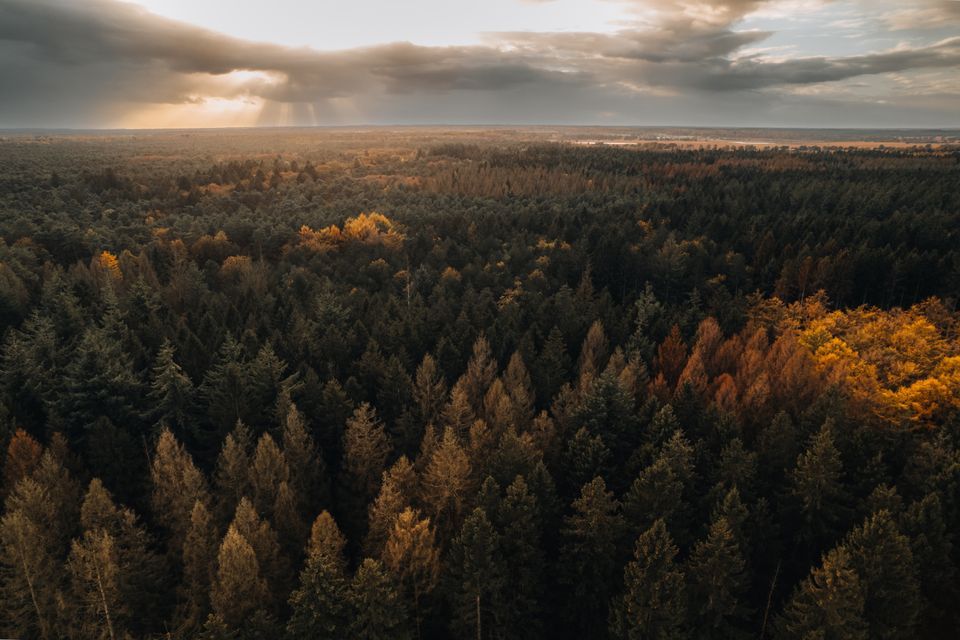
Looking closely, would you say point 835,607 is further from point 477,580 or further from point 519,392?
point 519,392

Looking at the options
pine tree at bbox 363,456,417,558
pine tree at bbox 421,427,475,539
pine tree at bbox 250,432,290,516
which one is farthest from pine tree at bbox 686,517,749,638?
pine tree at bbox 250,432,290,516

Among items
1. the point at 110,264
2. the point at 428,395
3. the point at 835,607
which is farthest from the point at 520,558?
the point at 110,264

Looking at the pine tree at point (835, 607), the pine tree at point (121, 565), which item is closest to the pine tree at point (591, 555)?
the pine tree at point (835, 607)

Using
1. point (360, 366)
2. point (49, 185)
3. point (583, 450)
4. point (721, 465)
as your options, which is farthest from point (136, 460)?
point (49, 185)

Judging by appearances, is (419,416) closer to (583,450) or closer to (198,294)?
(583,450)

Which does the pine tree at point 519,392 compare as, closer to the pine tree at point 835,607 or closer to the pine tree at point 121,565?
the pine tree at point 835,607

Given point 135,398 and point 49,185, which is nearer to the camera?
point 135,398

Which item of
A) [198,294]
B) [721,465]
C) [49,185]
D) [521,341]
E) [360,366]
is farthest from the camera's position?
[49,185]

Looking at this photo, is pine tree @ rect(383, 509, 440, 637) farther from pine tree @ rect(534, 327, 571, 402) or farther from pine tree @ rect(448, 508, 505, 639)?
pine tree @ rect(534, 327, 571, 402)
